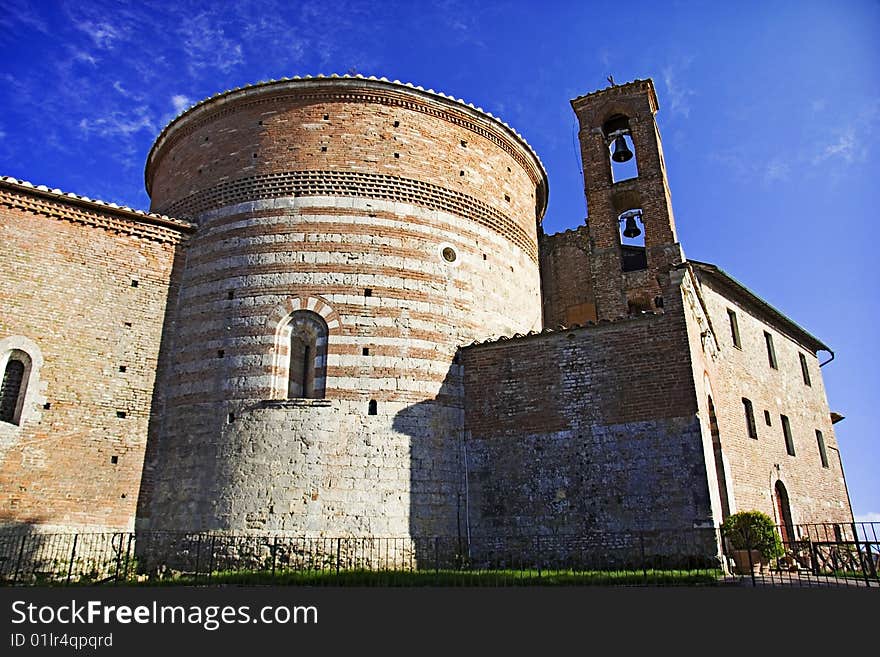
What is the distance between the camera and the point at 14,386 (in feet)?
43.5

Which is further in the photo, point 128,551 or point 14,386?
point 14,386

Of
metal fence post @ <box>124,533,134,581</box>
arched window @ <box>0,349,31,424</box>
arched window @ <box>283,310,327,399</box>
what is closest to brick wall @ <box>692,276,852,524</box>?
arched window @ <box>283,310,327,399</box>

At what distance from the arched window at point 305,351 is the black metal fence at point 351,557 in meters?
3.21

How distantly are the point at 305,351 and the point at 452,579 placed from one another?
21.1 feet

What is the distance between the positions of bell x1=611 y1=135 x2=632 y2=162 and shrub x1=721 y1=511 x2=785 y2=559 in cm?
1166

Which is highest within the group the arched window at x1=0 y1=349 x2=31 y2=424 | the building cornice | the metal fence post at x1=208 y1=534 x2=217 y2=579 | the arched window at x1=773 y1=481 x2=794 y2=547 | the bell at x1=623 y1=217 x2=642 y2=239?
the bell at x1=623 y1=217 x2=642 y2=239

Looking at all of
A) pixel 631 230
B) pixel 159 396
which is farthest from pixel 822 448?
pixel 159 396

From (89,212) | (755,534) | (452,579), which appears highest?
(89,212)

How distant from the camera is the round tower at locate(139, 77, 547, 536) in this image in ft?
44.5

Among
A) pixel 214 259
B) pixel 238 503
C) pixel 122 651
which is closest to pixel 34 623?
pixel 122 651

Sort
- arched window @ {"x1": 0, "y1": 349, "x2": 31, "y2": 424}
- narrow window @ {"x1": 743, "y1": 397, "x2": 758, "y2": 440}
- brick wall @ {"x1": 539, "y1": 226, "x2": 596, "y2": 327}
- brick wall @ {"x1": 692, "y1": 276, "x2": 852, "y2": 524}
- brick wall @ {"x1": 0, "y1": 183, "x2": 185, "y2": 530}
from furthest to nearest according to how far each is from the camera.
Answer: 1. brick wall @ {"x1": 539, "y1": 226, "x2": 596, "y2": 327}
2. narrow window @ {"x1": 743, "y1": 397, "x2": 758, "y2": 440}
3. brick wall @ {"x1": 692, "y1": 276, "x2": 852, "y2": 524}
4. arched window @ {"x1": 0, "y1": 349, "x2": 31, "y2": 424}
5. brick wall @ {"x1": 0, "y1": 183, "x2": 185, "y2": 530}

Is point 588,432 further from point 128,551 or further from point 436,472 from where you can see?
point 128,551

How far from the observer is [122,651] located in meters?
7.03

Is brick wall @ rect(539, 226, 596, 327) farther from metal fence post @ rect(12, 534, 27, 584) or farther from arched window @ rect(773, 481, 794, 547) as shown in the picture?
metal fence post @ rect(12, 534, 27, 584)
